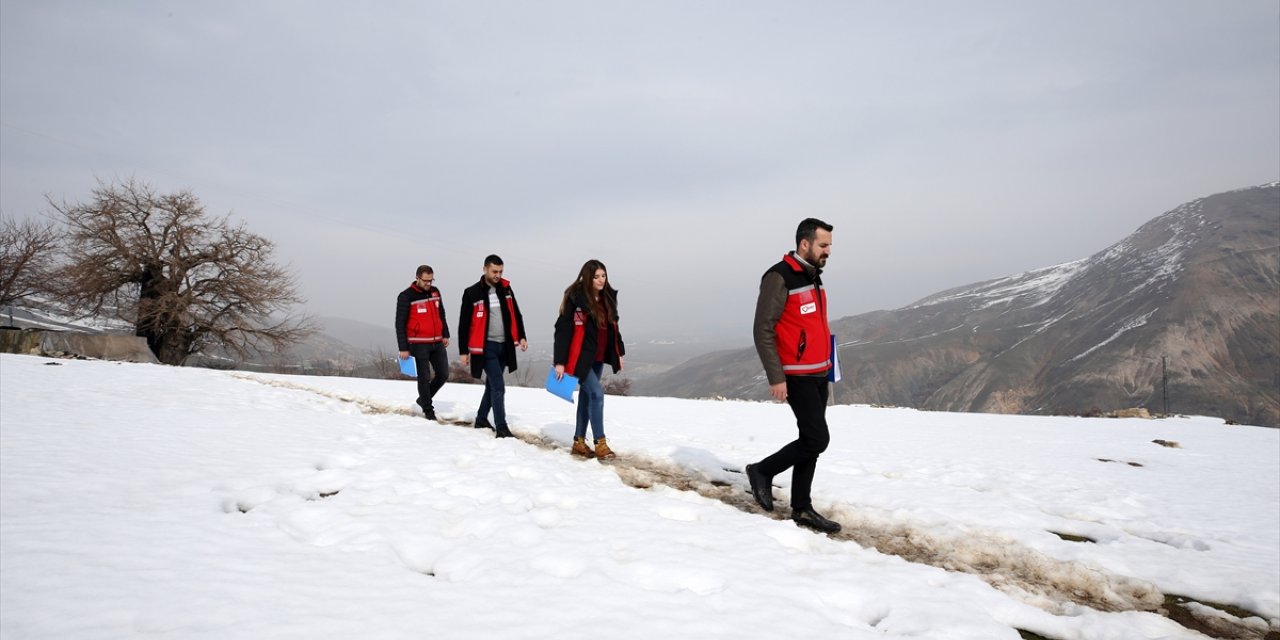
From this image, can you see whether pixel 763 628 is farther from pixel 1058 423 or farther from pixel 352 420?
pixel 1058 423

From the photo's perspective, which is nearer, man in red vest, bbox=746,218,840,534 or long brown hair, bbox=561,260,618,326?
man in red vest, bbox=746,218,840,534

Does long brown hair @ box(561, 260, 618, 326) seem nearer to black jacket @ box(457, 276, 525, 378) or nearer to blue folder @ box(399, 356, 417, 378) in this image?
black jacket @ box(457, 276, 525, 378)

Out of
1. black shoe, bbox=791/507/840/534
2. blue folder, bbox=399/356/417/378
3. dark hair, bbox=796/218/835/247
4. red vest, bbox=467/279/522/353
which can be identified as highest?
dark hair, bbox=796/218/835/247

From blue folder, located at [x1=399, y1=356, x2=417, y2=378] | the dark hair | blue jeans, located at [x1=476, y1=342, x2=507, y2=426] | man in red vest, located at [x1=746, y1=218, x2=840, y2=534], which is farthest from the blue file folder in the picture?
blue folder, located at [x1=399, y1=356, x2=417, y2=378]

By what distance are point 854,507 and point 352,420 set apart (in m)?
6.35

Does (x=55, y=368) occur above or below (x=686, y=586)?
above

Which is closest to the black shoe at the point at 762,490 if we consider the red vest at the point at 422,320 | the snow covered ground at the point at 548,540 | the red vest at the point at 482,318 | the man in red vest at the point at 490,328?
the snow covered ground at the point at 548,540

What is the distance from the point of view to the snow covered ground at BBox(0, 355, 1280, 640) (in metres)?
2.39

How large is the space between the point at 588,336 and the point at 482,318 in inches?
71.4

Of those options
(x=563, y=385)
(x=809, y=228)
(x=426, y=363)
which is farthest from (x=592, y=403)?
(x=426, y=363)

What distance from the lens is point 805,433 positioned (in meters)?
4.43

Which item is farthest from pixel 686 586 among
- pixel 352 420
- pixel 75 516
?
pixel 352 420

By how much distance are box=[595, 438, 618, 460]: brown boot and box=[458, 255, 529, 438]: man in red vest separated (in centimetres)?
150

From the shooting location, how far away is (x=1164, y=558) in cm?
400
